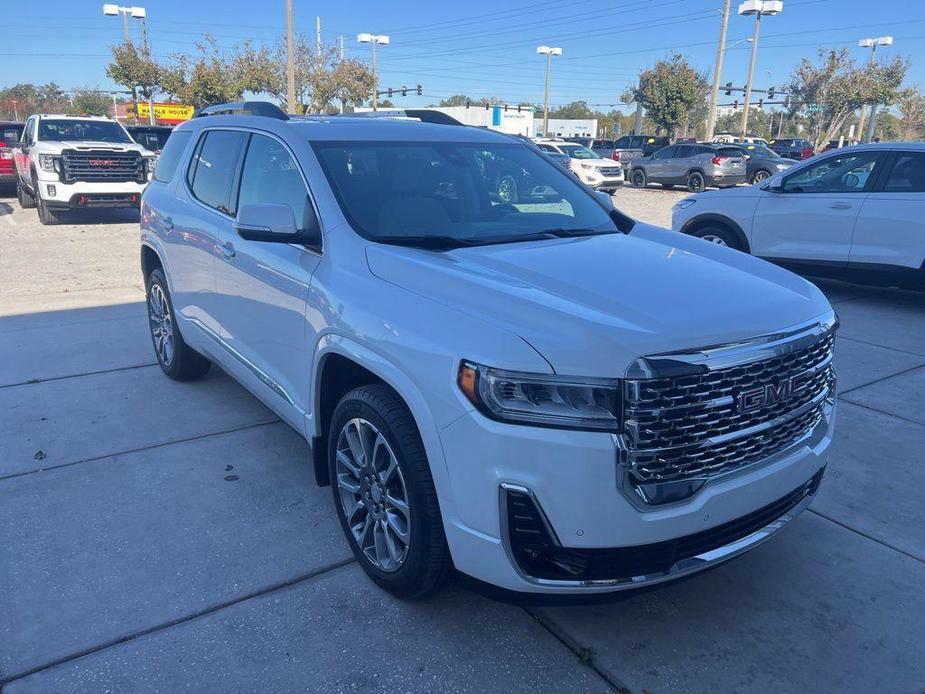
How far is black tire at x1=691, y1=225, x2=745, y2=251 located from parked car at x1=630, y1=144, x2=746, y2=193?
56.7 feet

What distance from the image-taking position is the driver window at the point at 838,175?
805cm

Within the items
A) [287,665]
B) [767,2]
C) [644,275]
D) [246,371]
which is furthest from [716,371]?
[767,2]

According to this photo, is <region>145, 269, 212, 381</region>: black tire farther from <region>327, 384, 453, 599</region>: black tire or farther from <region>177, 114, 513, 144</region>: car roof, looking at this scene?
<region>327, 384, 453, 599</region>: black tire

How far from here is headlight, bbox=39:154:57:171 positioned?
13227 mm

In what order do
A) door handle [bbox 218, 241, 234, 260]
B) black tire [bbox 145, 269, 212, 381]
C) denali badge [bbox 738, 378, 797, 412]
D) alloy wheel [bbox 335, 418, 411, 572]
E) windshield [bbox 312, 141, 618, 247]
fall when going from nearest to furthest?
denali badge [bbox 738, 378, 797, 412]
alloy wheel [bbox 335, 418, 411, 572]
windshield [bbox 312, 141, 618, 247]
door handle [bbox 218, 241, 234, 260]
black tire [bbox 145, 269, 212, 381]

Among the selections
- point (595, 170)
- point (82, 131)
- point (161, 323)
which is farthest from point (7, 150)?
point (595, 170)

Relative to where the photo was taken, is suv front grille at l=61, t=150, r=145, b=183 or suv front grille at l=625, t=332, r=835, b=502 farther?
suv front grille at l=61, t=150, r=145, b=183

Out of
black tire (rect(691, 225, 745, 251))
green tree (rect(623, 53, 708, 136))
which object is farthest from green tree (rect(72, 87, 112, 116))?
black tire (rect(691, 225, 745, 251))

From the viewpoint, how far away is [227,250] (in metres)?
4.07

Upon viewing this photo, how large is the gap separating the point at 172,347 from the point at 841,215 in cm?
703

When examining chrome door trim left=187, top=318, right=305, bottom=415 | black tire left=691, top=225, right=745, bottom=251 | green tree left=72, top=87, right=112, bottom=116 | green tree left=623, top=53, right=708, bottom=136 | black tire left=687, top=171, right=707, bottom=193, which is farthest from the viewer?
green tree left=72, top=87, right=112, bottom=116

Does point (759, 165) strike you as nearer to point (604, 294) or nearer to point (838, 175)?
point (838, 175)

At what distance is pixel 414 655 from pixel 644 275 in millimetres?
1698

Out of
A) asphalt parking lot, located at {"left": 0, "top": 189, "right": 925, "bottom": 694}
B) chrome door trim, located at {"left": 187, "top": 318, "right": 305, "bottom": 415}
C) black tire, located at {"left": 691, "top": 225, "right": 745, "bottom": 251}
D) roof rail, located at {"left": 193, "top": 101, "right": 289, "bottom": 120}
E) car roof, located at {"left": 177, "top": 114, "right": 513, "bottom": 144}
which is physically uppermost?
roof rail, located at {"left": 193, "top": 101, "right": 289, "bottom": 120}
